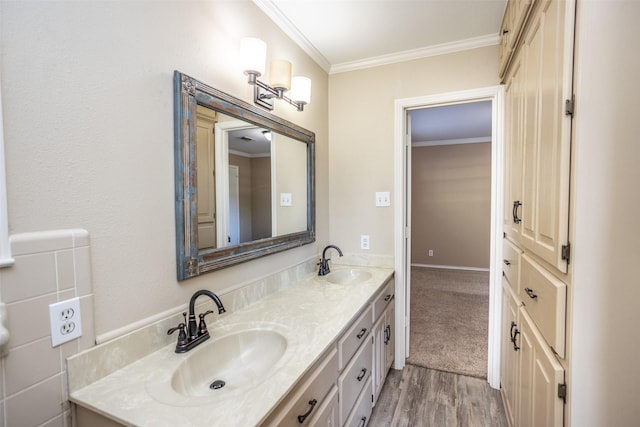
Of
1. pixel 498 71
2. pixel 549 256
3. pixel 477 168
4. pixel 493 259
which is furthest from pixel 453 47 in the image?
pixel 477 168

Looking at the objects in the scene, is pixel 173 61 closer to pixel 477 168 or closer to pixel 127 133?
pixel 127 133

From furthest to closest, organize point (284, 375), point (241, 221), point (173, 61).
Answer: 1. point (241, 221)
2. point (173, 61)
3. point (284, 375)

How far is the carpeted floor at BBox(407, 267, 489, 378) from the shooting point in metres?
2.54

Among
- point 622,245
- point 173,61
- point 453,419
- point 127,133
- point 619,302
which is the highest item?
point 173,61

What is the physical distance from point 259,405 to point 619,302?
38.6 inches

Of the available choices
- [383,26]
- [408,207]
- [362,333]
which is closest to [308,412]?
[362,333]

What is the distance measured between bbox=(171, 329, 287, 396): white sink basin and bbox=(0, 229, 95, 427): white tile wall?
295 millimetres

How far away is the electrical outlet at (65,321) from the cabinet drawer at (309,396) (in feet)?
1.95

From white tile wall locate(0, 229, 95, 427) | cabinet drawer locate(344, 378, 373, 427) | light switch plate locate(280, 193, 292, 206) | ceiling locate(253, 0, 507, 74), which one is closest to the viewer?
white tile wall locate(0, 229, 95, 427)

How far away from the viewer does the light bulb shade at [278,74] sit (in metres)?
1.65

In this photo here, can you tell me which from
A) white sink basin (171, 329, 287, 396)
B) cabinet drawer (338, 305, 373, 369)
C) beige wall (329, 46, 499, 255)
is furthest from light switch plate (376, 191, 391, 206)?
white sink basin (171, 329, 287, 396)

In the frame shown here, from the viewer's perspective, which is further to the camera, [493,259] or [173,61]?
[493,259]

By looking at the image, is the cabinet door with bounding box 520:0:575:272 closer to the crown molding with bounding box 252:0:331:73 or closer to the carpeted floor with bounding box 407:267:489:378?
the crown molding with bounding box 252:0:331:73

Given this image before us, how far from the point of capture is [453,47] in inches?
85.4
